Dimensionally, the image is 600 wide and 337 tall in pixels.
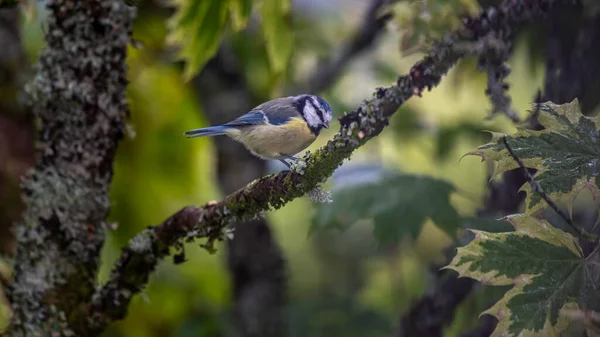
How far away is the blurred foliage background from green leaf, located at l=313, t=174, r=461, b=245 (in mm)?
101

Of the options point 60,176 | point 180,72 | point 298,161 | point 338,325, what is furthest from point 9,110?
point 298,161

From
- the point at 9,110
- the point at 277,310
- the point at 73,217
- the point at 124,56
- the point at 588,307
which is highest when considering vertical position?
the point at 9,110

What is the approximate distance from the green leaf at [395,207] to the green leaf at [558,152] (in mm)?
596

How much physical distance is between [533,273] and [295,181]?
344 mm

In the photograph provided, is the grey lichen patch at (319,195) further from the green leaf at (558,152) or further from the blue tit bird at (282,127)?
the green leaf at (558,152)

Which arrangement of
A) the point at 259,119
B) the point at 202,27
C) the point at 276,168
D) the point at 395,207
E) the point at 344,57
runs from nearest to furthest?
the point at 259,119 < the point at 202,27 < the point at 395,207 < the point at 276,168 < the point at 344,57

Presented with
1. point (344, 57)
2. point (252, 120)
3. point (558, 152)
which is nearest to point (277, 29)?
point (252, 120)

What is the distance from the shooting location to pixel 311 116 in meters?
1.07

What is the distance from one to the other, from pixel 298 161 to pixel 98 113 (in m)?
0.45

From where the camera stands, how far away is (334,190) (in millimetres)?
1814

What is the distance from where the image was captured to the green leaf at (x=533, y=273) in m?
0.83

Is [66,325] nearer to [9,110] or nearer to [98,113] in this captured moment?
[98,113]

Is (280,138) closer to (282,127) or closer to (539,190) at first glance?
(282,127)

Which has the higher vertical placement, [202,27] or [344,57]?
[344,57]
